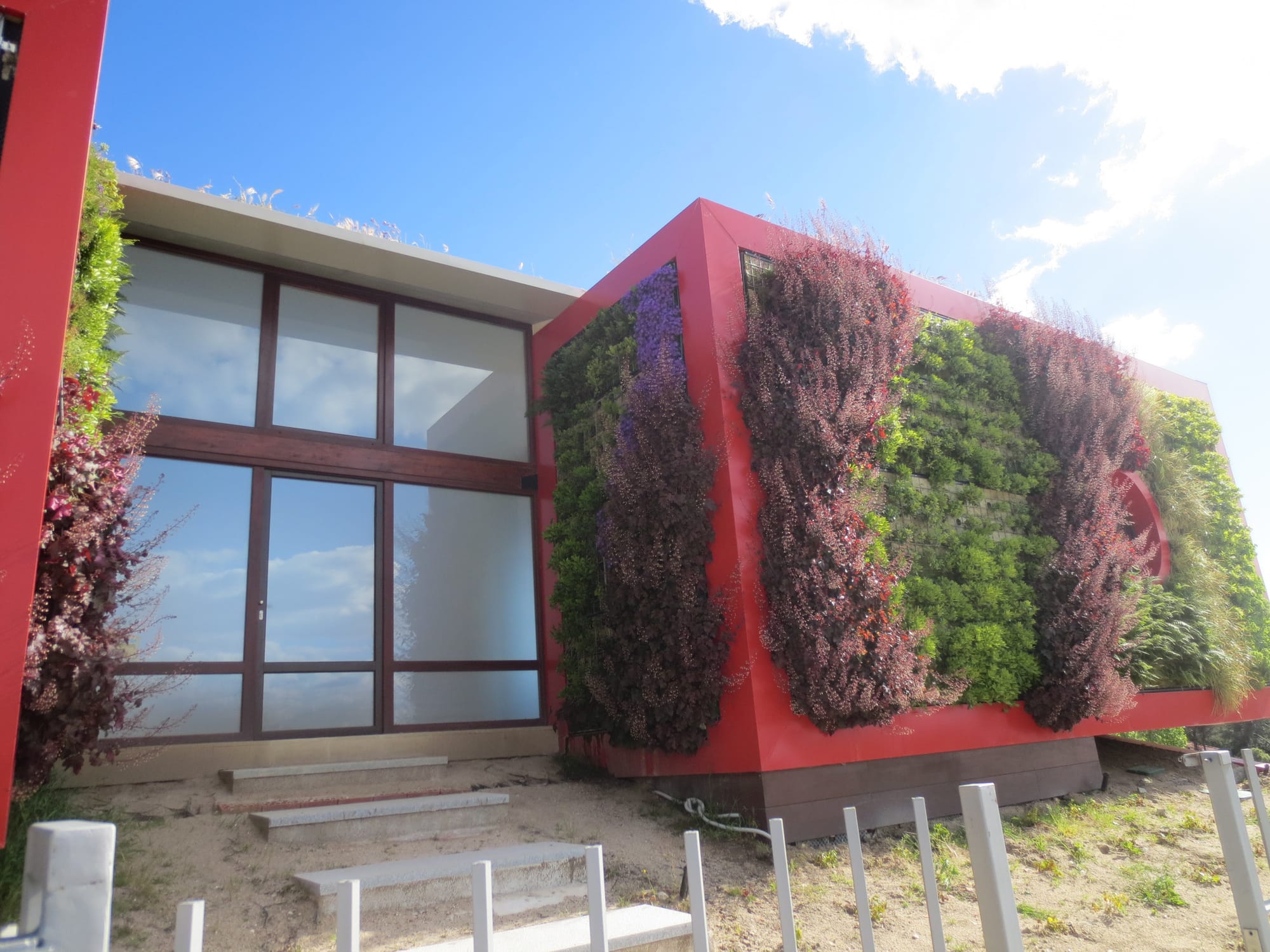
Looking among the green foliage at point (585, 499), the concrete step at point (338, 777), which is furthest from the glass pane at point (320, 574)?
the green foliage at point (585, 499)

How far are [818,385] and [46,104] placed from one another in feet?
14.5

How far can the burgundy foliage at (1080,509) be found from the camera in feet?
21.0

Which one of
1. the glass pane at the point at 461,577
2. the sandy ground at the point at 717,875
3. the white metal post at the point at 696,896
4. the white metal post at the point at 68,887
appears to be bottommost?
the sandy ground at the point at 717,875

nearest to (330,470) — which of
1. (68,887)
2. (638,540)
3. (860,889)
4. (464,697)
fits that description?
(464,697)

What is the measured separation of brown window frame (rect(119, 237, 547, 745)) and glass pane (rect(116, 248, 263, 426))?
9cm

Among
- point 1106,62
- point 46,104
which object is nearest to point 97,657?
point 46,104

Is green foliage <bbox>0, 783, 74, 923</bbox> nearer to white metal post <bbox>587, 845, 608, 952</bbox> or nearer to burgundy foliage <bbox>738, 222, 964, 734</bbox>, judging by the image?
white metal post <bbox>587, 845, 608, 952</bbox>

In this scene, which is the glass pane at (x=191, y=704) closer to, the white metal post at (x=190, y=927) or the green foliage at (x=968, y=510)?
the green foliage at (x=968, y=510)

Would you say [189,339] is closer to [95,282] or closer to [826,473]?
[95,282]

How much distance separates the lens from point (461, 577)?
7.36 m

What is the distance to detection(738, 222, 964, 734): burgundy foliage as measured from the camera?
5.17m

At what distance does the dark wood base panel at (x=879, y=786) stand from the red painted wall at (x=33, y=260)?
12.1ft

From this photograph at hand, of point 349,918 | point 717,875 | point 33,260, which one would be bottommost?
point 717,875

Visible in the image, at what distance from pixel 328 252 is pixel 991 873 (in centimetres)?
677
